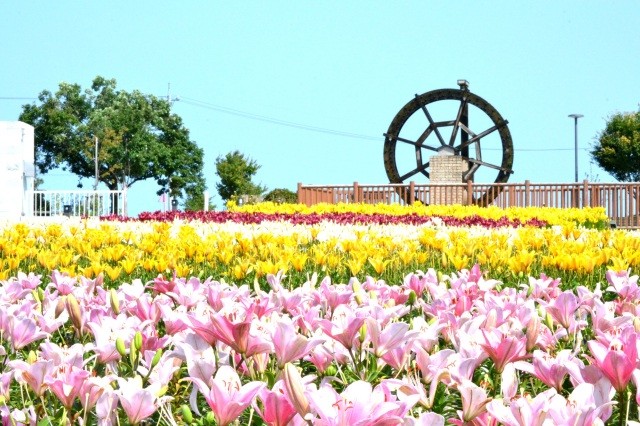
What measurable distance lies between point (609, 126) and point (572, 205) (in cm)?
2657

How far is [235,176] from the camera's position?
55.7 meters

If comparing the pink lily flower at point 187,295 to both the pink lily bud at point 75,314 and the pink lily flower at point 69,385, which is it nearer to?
the pink lily bud at point 75,314

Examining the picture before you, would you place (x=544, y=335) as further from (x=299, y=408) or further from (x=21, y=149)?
(x=21, y=149)

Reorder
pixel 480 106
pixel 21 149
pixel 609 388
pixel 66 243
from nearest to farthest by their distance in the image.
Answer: pixel 609 388 < pixel 66 243 < pixel 21 149 < pixel 480 106

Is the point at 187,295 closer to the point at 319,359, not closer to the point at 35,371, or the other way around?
the point at 319,359

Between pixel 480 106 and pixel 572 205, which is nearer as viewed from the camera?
pixel 572 205

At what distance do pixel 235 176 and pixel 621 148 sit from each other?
914 inches

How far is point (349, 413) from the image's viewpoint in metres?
1.54

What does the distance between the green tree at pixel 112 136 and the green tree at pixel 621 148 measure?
2564 cm

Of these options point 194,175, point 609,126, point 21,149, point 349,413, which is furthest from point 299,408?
point 194,175

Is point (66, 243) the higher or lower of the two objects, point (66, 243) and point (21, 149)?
the lower

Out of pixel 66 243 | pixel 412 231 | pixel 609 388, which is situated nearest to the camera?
pixel 609 388

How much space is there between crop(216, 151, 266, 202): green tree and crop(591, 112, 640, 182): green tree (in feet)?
70.1

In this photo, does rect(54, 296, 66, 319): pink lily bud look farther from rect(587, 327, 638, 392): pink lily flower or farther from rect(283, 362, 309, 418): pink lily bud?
rect(587, 327, 638, 392): pink lily flower
